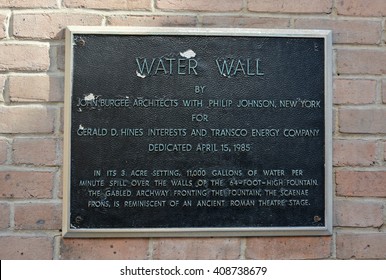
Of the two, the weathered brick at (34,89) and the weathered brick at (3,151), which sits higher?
the weathered brick at (34,89)

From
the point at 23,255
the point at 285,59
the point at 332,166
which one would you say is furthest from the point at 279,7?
the point at 23,255

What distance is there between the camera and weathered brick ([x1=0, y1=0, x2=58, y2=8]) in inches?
93.0

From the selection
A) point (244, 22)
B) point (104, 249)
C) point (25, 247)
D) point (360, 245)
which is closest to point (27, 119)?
point (25, 247)

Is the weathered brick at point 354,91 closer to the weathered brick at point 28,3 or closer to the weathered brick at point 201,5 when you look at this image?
the weathered brick at point 201,5

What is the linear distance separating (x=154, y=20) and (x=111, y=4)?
0.20 m

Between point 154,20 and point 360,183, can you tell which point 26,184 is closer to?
point 154,20

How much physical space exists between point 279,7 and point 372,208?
0.97 metres

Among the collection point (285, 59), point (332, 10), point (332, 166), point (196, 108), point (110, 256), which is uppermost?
point (332, 10)

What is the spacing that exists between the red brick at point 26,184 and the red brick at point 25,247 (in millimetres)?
183

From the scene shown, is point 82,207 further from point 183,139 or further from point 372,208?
point 372,208

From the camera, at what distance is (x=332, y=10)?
7.91ft

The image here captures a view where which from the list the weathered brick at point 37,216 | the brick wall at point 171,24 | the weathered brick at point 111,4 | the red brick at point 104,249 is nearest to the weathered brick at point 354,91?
the brick wall at point 171,24

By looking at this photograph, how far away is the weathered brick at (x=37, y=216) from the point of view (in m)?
2.32

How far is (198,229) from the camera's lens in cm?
233
